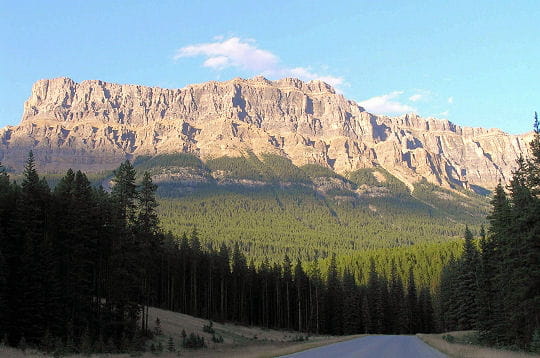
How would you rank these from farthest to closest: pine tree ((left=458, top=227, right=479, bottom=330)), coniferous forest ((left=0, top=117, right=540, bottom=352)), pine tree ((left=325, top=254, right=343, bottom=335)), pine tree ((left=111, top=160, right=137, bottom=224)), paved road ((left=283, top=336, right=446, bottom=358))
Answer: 1. pine tree ((left=325, top=254, right=343, bottom=335))
2. pine tree ((left=458, top=227, right=479, bottom=330))
3. pine tree ((left=111, top=160, right=137, bottom=224))
4. coniferous forest ((left=0, top=117, right=540, bottom=352))
5. paved road ((left=283, top=336, right=446, bottom=358))

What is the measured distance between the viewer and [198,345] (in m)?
48.1

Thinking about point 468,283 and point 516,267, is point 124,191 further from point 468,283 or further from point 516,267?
point 468,283

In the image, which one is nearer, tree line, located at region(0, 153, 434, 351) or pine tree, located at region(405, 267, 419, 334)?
tree line, located at region(0, 153, 434, 351)

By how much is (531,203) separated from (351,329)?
74200 millimetres

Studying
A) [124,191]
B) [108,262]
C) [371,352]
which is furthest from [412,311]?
[371,352]

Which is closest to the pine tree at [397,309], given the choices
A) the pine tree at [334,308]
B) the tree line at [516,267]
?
the pine tree at [334,308]

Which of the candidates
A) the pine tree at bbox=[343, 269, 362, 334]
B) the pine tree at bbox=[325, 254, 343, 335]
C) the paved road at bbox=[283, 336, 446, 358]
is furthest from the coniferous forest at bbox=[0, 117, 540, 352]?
the pine tree at bbox=[325, 254, 343, 335]

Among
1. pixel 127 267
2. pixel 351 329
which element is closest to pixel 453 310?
pixel 351 329

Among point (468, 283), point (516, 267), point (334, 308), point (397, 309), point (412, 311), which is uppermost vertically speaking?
point (516, 267)

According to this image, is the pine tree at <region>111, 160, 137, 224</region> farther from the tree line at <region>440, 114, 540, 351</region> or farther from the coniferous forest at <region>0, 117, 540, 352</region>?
the tree line at <region>440, 114, 540, 351</region>

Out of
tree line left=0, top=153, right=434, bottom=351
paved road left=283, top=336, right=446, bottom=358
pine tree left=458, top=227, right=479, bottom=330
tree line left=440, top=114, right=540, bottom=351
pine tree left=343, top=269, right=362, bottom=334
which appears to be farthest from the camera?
pine tree left=343, top=269, right=362, bottom=334

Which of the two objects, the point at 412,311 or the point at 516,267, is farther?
the point at 412,311

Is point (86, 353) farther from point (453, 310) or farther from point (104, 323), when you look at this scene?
point (453, 310)

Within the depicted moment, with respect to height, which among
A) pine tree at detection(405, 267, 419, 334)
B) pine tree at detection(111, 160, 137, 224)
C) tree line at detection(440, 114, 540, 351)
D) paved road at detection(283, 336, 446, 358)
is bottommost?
pine tree at detection(405, 267, 419, 334)
